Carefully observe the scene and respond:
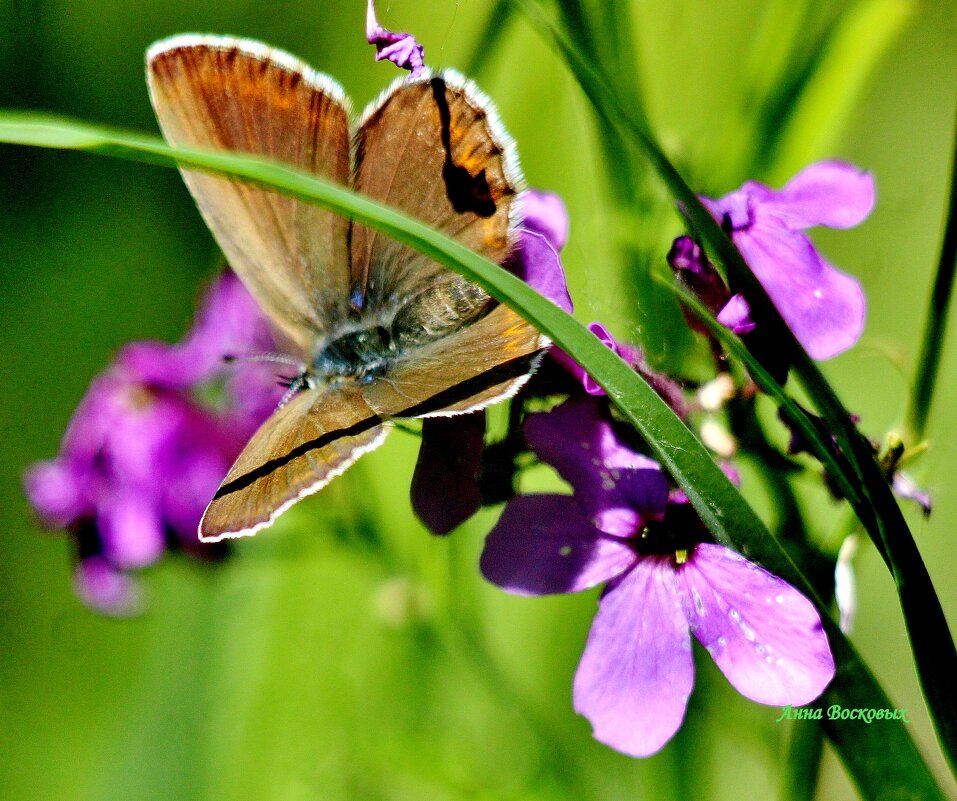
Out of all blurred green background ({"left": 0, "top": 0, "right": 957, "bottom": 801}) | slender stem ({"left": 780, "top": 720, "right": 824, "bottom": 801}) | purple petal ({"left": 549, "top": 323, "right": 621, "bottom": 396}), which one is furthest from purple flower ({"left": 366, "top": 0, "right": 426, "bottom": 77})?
slender stem ({"left": 780, "top": 720, "right": 824, "bottom": 801})

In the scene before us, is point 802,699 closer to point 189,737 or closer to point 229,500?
point 229,500

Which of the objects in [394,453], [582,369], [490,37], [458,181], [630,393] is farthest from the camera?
[394,453]

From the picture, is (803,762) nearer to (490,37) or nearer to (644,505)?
(644,505)

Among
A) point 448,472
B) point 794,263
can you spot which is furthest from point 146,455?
point 794,263

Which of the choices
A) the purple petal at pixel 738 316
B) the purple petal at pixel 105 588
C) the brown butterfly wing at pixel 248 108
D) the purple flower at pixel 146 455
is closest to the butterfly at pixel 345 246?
the brown butterfly wing at pixel 248 108

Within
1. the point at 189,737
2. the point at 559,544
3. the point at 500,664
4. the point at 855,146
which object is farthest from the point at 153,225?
the point at 559,544

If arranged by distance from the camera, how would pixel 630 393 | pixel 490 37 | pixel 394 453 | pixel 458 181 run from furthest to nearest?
pixel 394 453, pixel 490 37, pixel 458 181, pixel 630 393

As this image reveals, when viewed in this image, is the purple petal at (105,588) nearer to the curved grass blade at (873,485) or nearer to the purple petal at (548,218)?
the purple petal at (548,218)
